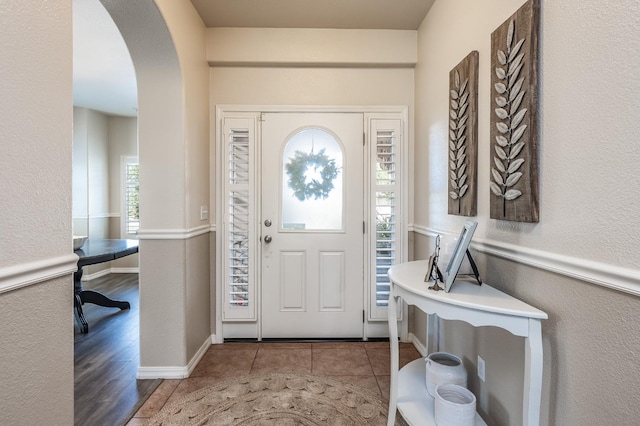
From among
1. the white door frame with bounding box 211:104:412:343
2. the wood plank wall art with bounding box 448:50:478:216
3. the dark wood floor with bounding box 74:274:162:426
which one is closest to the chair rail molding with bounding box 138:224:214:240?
the white door frame with bounding box 211:104:412:343

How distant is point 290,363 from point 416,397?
1045 millimetres

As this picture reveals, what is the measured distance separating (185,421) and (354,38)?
2.88 meters

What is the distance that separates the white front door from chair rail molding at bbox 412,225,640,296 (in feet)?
4.46

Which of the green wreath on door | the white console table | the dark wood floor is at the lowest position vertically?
the dark wood floor

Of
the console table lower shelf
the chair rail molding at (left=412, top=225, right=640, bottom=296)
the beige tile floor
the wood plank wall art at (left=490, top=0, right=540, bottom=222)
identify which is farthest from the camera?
the beige tile floor

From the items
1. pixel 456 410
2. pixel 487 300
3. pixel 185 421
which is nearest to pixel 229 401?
pixel 185 421

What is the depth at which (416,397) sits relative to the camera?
1648 millimetres

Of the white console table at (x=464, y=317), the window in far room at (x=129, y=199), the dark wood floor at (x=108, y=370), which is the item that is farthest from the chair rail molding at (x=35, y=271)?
the window in far room at (x=129, y=199)

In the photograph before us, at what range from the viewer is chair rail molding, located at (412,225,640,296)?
0.88 m

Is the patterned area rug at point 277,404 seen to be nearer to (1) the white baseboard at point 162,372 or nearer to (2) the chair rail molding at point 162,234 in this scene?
(1) the white baseboard at point 162,372

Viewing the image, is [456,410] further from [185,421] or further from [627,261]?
[185,421]

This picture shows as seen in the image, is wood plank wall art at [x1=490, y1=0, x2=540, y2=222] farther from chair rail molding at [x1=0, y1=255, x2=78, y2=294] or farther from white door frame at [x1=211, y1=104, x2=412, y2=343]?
chair rail molding at [x1=0, y1=255, x2=78, y2=294]

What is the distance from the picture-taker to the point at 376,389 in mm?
2059

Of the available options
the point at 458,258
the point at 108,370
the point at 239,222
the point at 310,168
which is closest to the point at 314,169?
the point at 310,168
